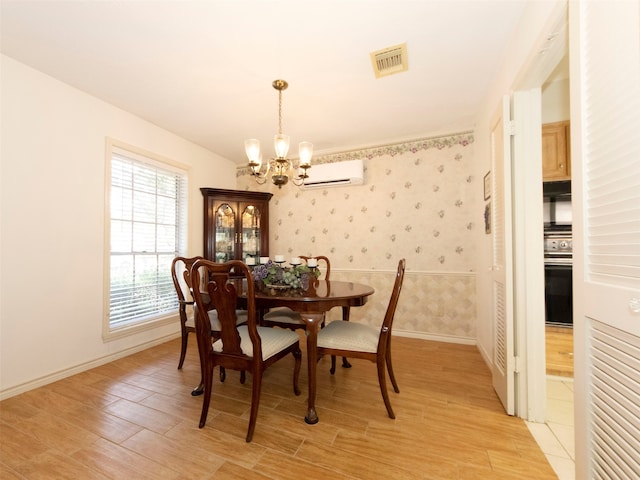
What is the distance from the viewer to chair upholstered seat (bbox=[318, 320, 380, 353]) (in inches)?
68.7

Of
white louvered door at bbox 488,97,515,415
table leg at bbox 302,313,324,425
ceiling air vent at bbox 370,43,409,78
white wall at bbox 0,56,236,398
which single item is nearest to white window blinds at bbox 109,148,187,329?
white wall at bbox 0,56,236,398

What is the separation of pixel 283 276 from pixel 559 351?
8.26ft

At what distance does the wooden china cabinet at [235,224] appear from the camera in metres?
3.59

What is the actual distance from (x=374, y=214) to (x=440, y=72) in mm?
1683

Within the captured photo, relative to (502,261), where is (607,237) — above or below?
above

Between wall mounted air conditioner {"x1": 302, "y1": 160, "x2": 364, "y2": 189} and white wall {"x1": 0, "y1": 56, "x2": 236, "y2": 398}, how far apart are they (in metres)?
2.11

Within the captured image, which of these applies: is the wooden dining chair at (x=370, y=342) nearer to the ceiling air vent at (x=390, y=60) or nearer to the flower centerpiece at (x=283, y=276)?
the flower centerpiece at (x=283, y=276)

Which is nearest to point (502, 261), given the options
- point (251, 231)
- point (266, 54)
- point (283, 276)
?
point (283, 276)

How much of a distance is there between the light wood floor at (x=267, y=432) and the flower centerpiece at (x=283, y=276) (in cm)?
79

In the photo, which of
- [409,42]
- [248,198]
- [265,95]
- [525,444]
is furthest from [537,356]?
[248,198]

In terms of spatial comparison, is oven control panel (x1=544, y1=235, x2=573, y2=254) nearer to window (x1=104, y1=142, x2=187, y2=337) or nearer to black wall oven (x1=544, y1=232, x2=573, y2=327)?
black wall oven (x1=544, y1=232, x2=573, y2=327)

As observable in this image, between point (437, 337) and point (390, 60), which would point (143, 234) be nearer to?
point (390, 60)

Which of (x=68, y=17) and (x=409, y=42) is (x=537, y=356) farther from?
(x=68, y=17)

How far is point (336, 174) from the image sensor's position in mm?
3496
